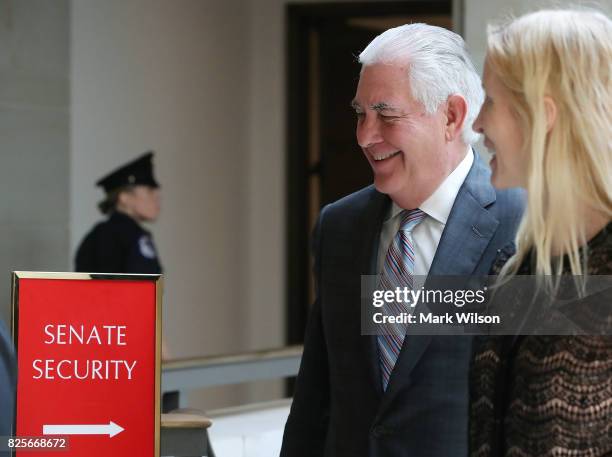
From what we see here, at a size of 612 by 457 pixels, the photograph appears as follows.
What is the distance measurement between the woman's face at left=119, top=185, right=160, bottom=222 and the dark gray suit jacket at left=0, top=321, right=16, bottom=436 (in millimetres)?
4096

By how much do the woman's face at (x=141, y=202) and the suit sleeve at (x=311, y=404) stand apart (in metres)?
3.74

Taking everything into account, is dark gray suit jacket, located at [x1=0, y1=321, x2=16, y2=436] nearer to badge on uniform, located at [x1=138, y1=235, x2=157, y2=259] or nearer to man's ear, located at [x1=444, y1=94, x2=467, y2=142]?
man's ear, located at [x1=444, y1=94, x2=467, y2=142]

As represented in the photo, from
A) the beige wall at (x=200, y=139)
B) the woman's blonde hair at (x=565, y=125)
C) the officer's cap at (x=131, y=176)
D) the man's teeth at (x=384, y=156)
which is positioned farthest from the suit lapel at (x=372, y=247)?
the beige wall at (x=200, y=139)

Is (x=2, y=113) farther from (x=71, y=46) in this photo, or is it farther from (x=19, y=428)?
(x=19, y=428)

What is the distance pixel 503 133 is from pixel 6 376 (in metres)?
0.74

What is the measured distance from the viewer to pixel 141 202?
19.0ft

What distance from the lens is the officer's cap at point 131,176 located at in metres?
5.71

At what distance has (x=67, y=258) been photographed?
5.62m

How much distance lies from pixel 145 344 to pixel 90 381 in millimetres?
108

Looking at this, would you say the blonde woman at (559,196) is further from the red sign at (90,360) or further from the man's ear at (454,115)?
the red sign at (90,360)

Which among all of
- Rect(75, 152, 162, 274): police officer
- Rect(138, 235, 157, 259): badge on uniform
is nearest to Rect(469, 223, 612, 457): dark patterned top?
Rect(75, 152, 162, 274): police officer

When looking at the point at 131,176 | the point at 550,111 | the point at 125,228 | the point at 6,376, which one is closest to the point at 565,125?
the point at 550,111

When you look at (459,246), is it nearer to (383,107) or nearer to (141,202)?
(383,107)

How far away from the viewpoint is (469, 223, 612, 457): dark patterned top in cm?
138
